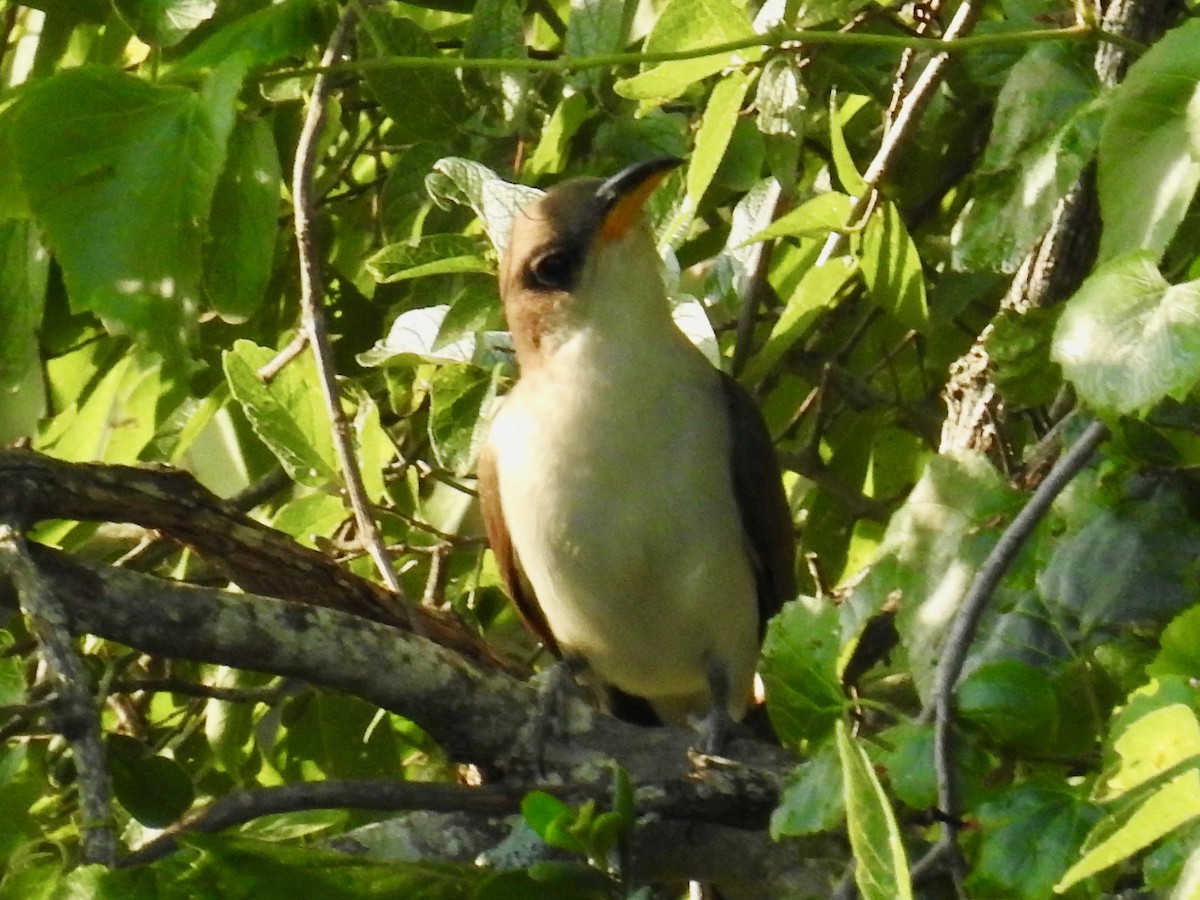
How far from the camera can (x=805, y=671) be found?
1467 mm

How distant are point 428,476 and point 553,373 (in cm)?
32

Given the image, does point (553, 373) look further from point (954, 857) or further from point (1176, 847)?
point (1176, 847)

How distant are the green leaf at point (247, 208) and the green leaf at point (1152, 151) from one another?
1174 mm

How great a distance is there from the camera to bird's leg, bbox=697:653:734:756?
7.55 ft

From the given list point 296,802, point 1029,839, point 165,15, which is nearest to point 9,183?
point 165,15

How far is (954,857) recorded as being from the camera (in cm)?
140

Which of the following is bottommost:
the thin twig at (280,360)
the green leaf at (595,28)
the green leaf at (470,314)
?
the thin twig at (280,360)

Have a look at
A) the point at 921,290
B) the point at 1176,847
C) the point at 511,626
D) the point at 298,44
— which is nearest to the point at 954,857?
the point at 1176,847

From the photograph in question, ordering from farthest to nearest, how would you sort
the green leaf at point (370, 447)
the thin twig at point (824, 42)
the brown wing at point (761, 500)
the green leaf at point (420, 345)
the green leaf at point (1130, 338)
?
the brown wing at point (761, 500) → the green leaf at point (420, 345) → the green leaf at point (370, 447) → the thin twig at point (824, 42) → the green leaf at point (1130, 338)

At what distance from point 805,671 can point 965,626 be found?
0.15 meters

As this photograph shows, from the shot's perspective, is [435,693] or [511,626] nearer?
[435,693]

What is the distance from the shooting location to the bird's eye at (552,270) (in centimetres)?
292

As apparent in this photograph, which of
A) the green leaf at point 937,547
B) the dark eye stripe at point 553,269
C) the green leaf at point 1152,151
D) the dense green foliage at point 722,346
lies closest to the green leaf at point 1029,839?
the dense green foliage at point 722,346

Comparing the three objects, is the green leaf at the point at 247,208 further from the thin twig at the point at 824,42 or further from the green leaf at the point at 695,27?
the green leaf at the point at 695,27
